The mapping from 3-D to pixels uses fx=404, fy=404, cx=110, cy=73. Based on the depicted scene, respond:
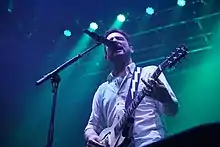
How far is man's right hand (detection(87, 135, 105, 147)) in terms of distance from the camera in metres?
2.43

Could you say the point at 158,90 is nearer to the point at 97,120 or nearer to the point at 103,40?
the point at 103,40

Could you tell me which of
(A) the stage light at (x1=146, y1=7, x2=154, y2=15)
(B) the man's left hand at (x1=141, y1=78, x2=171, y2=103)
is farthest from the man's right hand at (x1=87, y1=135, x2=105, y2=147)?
(A) the stage light at (x1=146, y1=7, x2=154, y2=15)

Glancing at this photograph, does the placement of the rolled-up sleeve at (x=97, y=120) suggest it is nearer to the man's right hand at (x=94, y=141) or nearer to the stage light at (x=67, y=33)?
the man's right hand at (x=94, y=141)

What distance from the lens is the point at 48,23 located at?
15.5ft

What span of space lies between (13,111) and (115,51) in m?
2.73

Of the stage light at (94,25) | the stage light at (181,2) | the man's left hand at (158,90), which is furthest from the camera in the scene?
the stage light at (94,25)

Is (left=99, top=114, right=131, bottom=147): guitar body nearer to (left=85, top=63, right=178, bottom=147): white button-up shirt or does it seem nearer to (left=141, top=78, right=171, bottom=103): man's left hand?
(left=85, top=63, right=178, bottom=147): white button-up shirt

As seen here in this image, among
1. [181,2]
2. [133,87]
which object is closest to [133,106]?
[133,87]

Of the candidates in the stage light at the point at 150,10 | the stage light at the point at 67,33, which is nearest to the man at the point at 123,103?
the stage light at the point at 150,10

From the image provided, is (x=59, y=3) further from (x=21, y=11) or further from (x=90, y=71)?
(x=90, y=71)

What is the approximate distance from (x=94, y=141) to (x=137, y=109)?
33 cm

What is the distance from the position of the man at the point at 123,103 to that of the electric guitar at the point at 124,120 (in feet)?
0.14

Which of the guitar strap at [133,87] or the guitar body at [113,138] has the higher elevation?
the guitar strap at [133,87]

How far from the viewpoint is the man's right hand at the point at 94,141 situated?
2433mm
